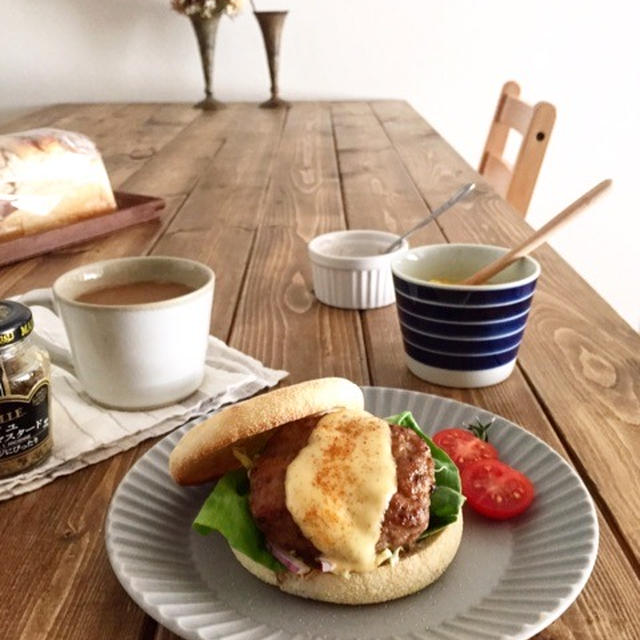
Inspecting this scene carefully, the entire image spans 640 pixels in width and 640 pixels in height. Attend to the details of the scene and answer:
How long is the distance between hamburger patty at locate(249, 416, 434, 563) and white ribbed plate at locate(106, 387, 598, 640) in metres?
0.04

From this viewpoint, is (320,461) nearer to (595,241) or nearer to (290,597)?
(290,597)

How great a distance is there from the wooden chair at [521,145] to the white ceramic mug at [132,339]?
1383mm

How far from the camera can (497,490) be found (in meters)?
0.62

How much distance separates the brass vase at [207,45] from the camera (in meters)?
2.76

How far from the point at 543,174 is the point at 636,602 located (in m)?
3.10

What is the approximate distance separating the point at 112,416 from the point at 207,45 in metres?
2.33

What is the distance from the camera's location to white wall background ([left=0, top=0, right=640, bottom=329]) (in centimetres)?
312

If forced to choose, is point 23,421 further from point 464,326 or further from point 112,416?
point 464,326

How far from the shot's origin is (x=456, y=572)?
0.56 metres

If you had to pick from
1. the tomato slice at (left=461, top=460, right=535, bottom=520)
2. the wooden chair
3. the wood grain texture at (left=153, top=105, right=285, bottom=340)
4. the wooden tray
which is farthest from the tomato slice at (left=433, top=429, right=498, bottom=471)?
the wooden chair

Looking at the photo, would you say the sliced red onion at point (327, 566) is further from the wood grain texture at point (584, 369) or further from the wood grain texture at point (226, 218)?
the wood grain texture at point (226, 218)

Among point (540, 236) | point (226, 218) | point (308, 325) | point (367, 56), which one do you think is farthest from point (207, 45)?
point (540, 236)

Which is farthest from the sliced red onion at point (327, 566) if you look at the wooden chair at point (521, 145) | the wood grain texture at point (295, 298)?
the wooden chair at point (521, 145)

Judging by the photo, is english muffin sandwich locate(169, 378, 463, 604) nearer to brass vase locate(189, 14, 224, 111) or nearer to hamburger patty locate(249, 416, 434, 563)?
hamburger patty locate(249, 416, 434, 563)
